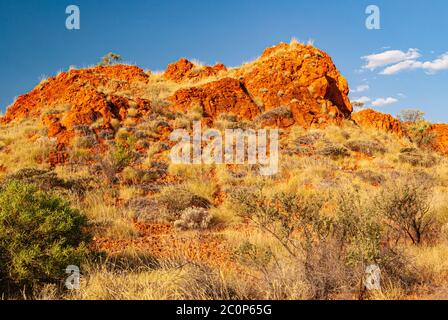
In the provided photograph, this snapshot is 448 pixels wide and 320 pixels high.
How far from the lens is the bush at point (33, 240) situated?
4.36 metres

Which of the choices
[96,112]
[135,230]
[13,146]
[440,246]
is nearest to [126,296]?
[135,230]

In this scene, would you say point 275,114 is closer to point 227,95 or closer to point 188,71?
point 227,95

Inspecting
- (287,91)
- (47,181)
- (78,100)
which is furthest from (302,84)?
(47,181)

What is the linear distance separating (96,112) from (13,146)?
12.0 ft

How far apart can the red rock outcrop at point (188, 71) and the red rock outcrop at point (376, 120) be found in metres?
9.12

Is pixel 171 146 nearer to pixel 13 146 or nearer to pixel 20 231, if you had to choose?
pixel 13 146

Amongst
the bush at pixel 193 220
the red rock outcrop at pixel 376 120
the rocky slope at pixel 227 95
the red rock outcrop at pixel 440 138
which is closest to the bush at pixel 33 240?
the bush at pixel 193 220

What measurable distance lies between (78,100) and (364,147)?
13.2 meters

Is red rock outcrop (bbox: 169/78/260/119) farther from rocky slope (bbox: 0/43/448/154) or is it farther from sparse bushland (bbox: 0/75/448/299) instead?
sparse bushland (bbox: 0/75/448/299)

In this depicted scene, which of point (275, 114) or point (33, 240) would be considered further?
point (275, 114)

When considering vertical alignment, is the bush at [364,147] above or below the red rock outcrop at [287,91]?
below

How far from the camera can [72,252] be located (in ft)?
15.1

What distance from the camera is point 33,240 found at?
4.57 meters

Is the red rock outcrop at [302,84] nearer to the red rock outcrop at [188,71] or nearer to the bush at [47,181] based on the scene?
the red rock outcrop at [188,71]
